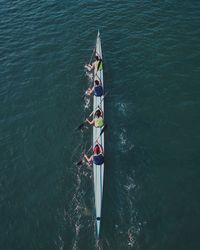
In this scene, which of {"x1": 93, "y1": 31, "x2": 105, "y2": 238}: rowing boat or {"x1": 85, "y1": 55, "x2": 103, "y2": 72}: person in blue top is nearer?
{"x1": 93, "y1": 31, "x2": 105, "y2": 238}: rowing boat

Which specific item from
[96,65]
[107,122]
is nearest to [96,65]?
[96,65]

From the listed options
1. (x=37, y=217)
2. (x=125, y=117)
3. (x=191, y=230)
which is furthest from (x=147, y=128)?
(x=37, y=217)

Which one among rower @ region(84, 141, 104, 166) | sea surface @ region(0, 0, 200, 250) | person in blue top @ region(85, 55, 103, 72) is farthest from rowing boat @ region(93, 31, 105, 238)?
person in blue top @ region(85, 55, 103, 72)

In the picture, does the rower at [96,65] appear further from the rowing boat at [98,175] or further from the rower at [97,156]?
the rower at [97,156]

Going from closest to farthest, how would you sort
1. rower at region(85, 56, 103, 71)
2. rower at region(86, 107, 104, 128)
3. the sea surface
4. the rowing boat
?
1. the sea surface
2. the rowing boat
3. rower at region(86, 107, 104, 128)
4. rower at region(85, 56, 103, 71)

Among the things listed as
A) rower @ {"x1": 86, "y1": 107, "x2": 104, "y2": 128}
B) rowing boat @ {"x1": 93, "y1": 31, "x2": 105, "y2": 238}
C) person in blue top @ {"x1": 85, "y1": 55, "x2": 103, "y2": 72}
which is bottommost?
rowing boat @ {"x1": 93, "y1": 31, "x2": 105, "y2": 238}

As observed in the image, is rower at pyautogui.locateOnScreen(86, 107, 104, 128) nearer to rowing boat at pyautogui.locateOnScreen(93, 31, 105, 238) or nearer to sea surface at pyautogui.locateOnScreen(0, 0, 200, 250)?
rowing boat at pyautogui.locateOnScreen(93, 31, 105, 238)
